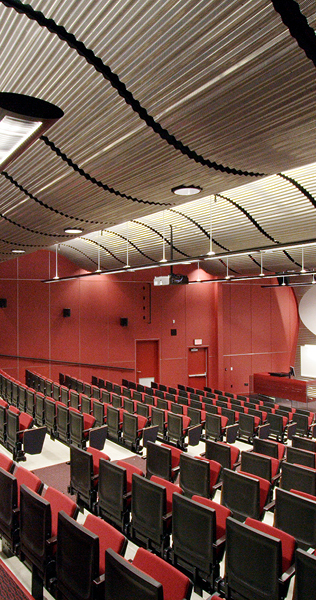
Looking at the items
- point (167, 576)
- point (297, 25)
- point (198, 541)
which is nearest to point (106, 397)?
point (198, 541)

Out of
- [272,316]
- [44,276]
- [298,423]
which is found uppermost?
[44,276]

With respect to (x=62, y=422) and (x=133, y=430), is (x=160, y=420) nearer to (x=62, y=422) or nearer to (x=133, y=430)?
(x=133, y=430)

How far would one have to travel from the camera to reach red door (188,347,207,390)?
18.7m

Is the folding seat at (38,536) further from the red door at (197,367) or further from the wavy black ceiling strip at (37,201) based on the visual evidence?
the red door at (197,367)

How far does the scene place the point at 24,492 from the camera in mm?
4176

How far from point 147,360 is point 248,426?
838cm

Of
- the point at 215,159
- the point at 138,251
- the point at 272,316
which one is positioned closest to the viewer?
the point at 215,159

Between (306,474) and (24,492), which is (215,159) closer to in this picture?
(24,492)

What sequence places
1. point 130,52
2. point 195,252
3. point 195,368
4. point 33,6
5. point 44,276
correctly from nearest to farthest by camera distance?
point 33,6 < point 130,52 < point 195,252 < point 44,276 < point 195,368

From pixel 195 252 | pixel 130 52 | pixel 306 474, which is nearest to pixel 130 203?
pixel 130 52

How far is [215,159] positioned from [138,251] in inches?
387

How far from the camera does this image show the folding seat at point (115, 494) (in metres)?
5.13

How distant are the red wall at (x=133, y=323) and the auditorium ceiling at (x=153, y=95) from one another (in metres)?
8.74

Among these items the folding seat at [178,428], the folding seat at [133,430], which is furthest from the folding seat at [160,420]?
the folding seat at [133,430]
